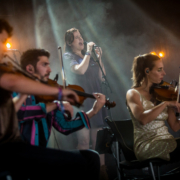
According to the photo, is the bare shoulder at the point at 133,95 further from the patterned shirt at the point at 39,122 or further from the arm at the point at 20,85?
the arm at the point at 20,85

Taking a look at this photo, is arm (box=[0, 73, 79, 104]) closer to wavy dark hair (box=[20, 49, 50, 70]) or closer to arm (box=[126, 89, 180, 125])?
wavy dark hair (box=[20, 49, 50, 70])

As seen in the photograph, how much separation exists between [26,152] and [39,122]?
37cm

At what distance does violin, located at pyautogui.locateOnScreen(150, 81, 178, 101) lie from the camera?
1.69 metres

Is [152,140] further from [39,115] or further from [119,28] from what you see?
[119,28]

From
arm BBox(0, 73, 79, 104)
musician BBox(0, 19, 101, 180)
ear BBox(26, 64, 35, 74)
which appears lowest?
musician BBox(0, 19, 101, 180)

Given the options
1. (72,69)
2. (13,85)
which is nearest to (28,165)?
(13,85)

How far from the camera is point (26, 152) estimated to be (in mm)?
863

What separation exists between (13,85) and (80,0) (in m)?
3.10

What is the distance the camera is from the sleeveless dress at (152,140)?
1.46 metres

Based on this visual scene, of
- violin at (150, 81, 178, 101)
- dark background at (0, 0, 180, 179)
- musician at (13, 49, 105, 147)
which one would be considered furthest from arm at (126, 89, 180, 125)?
dark background at (0, 0, 180, 179)

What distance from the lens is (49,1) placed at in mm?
3291

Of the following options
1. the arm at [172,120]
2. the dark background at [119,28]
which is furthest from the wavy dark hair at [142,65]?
the dark background at [119,28]

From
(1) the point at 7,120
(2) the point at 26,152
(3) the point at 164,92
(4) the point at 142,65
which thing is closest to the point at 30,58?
(1) the point at 7,120

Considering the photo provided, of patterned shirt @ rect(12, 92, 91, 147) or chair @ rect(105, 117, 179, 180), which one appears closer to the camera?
patterned shirt @ rect(12, 92, 91, 147)
